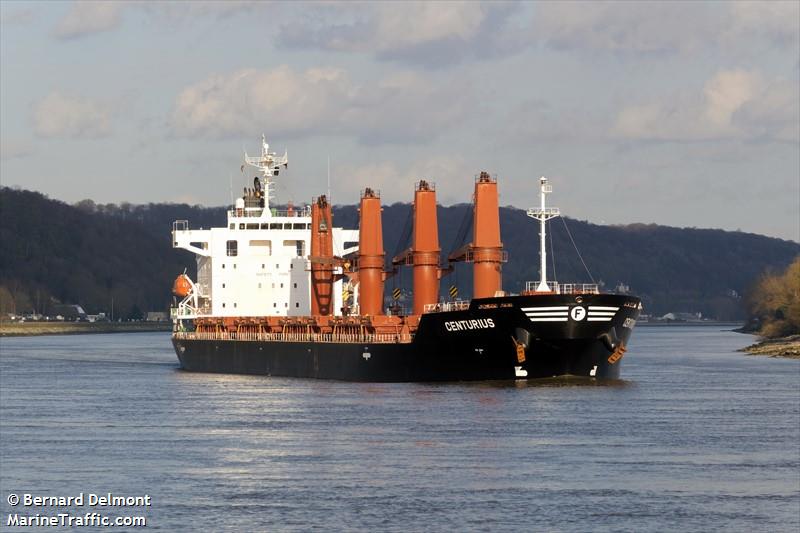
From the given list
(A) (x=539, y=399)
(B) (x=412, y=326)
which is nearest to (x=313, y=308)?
(B) (x=412, y=326)

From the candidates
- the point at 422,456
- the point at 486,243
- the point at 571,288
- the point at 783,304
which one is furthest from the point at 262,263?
the point at 783,304

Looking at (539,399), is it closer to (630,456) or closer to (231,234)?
(630,456)

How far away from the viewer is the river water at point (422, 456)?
30062mm

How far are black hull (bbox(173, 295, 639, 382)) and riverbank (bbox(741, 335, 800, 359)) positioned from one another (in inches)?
1675

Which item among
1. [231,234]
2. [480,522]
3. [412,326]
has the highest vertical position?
[231,234]

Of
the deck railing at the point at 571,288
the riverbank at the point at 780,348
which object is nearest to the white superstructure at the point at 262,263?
the deck railing at the point at 571,288

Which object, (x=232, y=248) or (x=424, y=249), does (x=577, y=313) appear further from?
(x=232, y=248)

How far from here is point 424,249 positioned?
62.8 m

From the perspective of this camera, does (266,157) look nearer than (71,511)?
No

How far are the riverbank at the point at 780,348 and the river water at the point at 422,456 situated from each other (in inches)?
1445

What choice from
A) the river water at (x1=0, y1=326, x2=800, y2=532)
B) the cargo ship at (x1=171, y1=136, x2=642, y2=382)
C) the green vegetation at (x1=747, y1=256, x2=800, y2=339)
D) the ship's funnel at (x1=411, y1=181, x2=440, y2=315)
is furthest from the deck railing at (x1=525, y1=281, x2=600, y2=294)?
the green vegetation at (x1=747, y1=256, x2=800, y2=339)

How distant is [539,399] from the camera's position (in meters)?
49.2

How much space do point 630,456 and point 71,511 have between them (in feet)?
47.7

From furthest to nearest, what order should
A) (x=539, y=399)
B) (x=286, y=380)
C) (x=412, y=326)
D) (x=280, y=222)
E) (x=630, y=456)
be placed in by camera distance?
(x=280, y=222), (x=286, y=380), (x=412, y=326), (x=539, y=399), (x=630, y=456)
